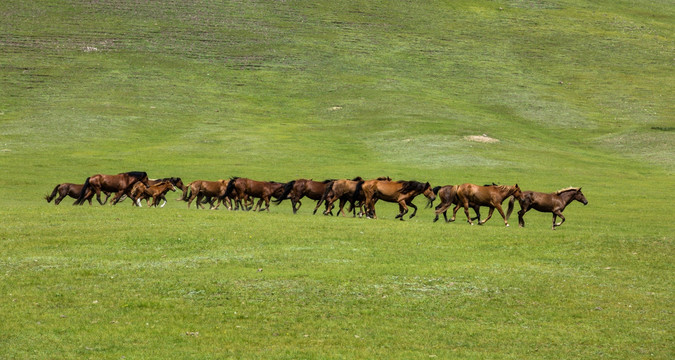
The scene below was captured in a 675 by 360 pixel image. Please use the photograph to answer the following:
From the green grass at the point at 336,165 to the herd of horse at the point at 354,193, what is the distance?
1.37m

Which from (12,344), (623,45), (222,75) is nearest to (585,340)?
(12,344)

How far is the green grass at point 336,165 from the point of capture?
15664mm

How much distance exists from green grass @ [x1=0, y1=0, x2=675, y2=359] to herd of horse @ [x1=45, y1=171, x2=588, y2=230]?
53.8 inches

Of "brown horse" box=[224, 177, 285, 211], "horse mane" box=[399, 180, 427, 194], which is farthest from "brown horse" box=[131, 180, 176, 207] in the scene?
"horse mane" box=[399, 180, 427, 194]

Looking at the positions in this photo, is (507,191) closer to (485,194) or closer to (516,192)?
(516,192)

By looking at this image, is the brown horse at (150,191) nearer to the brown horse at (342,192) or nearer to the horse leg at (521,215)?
the brown horse at (342,192)

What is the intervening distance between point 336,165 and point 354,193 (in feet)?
78.9

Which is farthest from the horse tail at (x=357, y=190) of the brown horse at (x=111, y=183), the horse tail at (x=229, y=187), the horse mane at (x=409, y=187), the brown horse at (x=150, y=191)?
the brown horse at (x=111, y=183)

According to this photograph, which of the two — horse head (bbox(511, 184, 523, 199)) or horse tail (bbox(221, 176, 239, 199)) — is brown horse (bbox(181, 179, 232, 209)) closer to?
horse tail (bbox(221, 176, 239, 199))

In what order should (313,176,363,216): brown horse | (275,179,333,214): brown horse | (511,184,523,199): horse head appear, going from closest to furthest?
(511,184,523,199): horse head → (313,176,363,216): brown horse → (275,179,333,214): brown horse

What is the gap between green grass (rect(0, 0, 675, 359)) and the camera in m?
15.7

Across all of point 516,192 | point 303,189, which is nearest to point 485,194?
point 516,192

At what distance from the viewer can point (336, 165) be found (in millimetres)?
58375

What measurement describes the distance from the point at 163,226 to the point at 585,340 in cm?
1602
